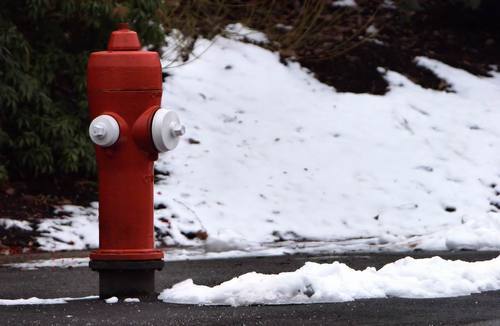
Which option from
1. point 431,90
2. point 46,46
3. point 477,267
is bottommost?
point 431,90

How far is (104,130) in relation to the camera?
19.3 feet

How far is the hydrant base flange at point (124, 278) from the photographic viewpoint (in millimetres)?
5930

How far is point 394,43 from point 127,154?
10.9 metres

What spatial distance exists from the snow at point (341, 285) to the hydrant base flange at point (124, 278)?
0.15 metres

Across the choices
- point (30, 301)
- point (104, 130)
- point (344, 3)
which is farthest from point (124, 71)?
point (344, 3)

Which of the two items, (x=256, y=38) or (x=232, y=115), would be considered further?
(x=256, y=38)

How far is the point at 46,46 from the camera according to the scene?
1193cm

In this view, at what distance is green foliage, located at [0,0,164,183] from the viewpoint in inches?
443

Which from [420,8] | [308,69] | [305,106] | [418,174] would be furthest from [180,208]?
[420,8]

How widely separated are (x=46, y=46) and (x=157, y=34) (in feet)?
3.52

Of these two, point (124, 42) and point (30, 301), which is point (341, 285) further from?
point (124, 42)

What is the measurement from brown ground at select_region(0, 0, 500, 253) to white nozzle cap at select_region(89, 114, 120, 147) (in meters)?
9.14

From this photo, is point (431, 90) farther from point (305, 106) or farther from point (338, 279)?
point (338, 279)

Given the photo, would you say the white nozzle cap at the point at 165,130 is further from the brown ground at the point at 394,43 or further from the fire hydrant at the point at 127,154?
the brown ground at the point at 394,43
